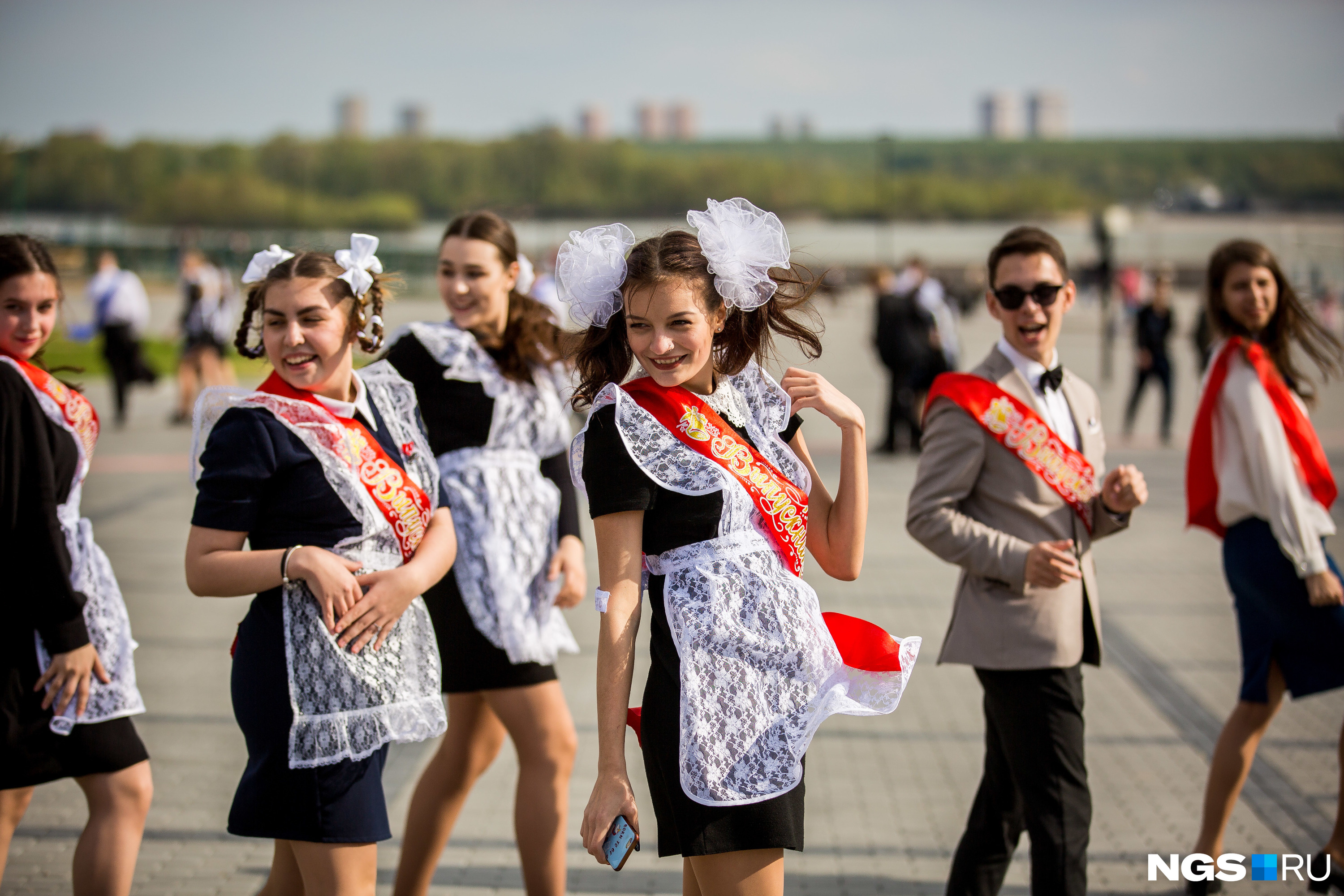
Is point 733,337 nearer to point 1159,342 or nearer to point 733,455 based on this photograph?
point 733,455

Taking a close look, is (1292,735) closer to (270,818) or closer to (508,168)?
(270,818)

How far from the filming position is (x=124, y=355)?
1362 cm

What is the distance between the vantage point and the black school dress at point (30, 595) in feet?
8.59

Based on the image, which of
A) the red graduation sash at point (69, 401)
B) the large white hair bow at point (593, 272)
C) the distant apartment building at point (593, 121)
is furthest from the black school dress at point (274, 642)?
the distant apartment building at point (593, 121)

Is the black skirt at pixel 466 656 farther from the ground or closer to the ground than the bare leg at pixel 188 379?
farther from the ground

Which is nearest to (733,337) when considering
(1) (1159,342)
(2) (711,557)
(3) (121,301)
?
(2) (711,557)

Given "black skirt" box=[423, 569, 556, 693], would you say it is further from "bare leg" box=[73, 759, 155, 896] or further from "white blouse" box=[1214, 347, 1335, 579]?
"white blouse" box=[1214, 347, 1335, 579]

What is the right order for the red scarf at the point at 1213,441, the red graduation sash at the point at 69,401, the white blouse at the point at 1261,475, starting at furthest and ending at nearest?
the red scarf at the point at 1213,441
the white blouse at the point at 1261,475
the red graduation sash at the point at 69,401

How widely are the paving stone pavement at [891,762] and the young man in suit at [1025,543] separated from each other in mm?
591

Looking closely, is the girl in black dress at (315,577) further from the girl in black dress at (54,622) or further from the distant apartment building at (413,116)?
the distant apartment building at (413,116)

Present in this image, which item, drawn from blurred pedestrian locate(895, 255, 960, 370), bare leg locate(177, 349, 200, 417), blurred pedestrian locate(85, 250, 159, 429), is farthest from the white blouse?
blurred pedestrian locate(85, 250, 159, 429)

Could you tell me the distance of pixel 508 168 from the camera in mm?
51812

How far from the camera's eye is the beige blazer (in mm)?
2959

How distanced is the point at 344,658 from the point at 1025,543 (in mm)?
1698
